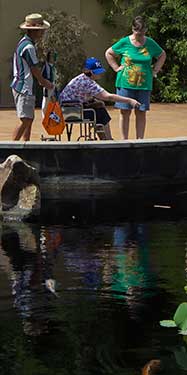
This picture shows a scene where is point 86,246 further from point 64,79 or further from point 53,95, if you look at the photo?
point 64,79

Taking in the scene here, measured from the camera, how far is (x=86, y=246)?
9.32 metres

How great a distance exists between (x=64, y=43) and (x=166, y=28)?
7.01 ft

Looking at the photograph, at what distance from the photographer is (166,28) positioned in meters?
20.5

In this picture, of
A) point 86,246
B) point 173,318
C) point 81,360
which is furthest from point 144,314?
point 86,246

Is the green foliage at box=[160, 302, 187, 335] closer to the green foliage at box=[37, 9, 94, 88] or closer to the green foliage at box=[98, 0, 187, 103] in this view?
the green foliage at box=[37, 9, 94, 88]

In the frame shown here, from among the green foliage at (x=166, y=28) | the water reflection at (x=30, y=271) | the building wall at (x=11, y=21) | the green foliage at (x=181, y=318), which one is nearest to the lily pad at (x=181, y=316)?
the green foliage at (x=181, y=318)

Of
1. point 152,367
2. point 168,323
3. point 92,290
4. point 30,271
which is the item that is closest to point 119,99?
point 30,271

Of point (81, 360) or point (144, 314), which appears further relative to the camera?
point (144, 314)

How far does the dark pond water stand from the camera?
21.2 ft

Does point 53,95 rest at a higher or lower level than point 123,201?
higher

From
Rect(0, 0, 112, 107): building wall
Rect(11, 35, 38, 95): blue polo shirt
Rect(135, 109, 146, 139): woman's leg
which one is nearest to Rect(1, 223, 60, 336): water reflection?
Rect(11, 35, 38, 95): blue polo shirt

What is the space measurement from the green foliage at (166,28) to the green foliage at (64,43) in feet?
4.59

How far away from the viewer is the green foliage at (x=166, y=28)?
804 inches

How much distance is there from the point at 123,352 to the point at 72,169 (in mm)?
5389
